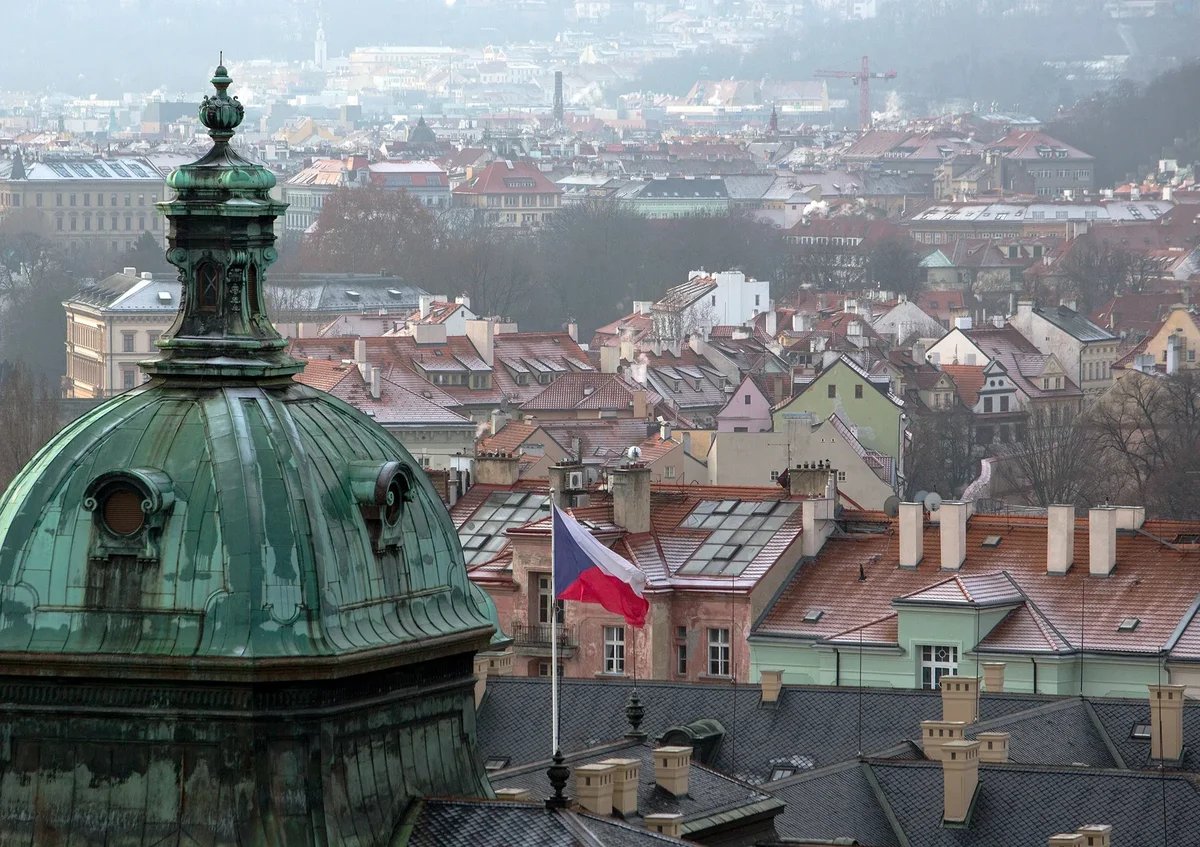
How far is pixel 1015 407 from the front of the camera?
112938 mm

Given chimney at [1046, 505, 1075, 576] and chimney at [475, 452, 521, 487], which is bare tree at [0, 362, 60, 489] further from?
A: chimney at [1046, 505, 1075, 576]

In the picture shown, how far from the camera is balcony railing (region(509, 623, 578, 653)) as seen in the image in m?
49.8

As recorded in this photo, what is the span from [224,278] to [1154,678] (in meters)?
28.6

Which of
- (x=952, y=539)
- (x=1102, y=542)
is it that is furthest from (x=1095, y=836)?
(x=952, y=539)

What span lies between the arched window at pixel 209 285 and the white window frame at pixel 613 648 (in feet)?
105

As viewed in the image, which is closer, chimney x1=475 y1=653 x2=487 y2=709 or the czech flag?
the czech flag

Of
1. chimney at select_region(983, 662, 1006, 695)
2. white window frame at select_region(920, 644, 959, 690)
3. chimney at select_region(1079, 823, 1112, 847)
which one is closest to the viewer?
chimney at select_region(1079, 823, 1112, 847)

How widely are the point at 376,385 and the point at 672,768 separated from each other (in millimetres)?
67153

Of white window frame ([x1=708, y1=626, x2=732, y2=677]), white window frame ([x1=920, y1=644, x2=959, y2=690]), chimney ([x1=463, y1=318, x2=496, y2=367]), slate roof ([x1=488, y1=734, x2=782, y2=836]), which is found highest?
slate roof ([x1=488, y1=734, x2=782, y2=836])

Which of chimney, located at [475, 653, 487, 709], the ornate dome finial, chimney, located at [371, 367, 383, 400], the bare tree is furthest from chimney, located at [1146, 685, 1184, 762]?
chimney, located at [371, 367, 383, 400]

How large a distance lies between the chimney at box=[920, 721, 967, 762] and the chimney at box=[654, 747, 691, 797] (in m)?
10.8

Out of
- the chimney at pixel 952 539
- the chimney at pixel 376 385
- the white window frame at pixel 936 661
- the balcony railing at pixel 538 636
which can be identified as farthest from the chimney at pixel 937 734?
the chimney at pixel 376 385

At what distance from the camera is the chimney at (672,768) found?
79.4 feet

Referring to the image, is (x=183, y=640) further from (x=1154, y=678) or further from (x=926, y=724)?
(x=1154, y=678)
